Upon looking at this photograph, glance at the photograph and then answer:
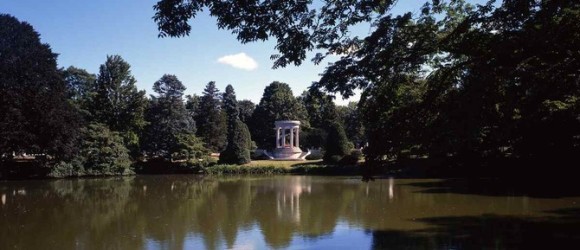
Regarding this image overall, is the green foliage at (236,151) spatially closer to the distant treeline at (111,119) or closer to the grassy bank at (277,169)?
the distant treeline at (111,119)

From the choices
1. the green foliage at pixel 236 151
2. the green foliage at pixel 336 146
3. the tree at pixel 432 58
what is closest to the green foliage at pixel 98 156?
the green foliage at pixel 236 151

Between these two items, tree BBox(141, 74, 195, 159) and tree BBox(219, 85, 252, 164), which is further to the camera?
tree BBox(141, 74, 195, 159)

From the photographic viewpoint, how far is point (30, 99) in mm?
30094

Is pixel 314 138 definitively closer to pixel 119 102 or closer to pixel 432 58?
pixel 119 102

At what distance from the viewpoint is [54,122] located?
30.4 m

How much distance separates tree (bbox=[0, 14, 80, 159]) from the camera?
95.3 ft

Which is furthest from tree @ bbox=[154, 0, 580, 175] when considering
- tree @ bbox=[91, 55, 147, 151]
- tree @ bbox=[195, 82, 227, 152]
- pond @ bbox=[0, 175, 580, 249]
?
tree @ bbox=[195, 82, 227, 152]

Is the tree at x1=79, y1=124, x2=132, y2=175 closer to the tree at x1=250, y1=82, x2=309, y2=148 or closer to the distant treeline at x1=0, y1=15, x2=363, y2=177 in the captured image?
the distant treeline at x1=0, y1=15, x2=363, y2=177

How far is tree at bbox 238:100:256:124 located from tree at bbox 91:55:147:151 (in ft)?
71.3

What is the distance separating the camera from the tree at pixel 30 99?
2905 cm

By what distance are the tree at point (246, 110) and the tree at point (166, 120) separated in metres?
16.8

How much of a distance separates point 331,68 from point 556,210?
432 inches

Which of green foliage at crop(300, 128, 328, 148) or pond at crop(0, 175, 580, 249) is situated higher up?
green foliage at crop(300, 128, 328, 148)

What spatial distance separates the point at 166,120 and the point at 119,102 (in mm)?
4534
